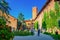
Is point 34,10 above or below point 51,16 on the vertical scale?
above

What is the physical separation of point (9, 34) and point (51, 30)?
27917 mm

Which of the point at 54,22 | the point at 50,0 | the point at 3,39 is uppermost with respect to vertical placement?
the point at 50,0

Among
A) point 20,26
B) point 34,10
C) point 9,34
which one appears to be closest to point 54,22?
point 20,26

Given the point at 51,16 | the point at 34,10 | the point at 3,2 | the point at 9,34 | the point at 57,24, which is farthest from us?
the point at 34,10

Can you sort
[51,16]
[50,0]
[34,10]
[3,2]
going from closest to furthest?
[3,2], [51,16], [50,0], [34,10]

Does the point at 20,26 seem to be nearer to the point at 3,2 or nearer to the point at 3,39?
the point at 3,2

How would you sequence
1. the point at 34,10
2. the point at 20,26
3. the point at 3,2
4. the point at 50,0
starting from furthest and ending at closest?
the point at 34,10
the point at 20,26
the point at 50,0
the point at 3,2

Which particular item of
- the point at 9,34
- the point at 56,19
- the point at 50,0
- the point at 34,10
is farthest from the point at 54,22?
the point at 34,10

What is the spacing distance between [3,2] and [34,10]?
68147 mm

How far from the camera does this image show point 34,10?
83.4 metres

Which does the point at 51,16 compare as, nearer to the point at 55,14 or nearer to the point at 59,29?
the point at 55,14

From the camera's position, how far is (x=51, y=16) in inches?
1419

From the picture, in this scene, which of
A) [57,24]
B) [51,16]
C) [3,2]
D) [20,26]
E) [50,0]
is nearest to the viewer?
[3,2]

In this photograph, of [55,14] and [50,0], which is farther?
[50,0]
